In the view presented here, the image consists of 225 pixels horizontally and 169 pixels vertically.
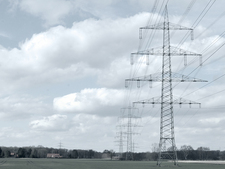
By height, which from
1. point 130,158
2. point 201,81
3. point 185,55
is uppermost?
point 185,55

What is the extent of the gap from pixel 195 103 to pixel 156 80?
7.33 m

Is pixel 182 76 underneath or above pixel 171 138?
above

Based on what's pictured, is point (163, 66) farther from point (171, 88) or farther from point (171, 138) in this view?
point (171, 138)

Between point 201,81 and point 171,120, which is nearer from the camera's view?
point 201,81

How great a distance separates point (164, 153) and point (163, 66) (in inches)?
585

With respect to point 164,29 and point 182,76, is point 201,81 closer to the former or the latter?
point 182,76

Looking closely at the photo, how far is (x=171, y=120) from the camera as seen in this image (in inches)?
2618

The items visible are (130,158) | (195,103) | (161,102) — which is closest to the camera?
(195,103)

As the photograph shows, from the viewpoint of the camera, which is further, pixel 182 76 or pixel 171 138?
pixel 171 138

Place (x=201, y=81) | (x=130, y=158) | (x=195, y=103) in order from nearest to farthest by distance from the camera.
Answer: (x=201, y=81)
(x=195, y=103)
(x=130, y=158)

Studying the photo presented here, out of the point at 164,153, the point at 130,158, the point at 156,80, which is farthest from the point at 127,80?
the point at 130,158

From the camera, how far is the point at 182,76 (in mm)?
61125

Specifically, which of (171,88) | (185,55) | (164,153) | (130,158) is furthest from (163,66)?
(130,158)

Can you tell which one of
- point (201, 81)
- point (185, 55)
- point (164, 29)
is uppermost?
point (164, 29)
